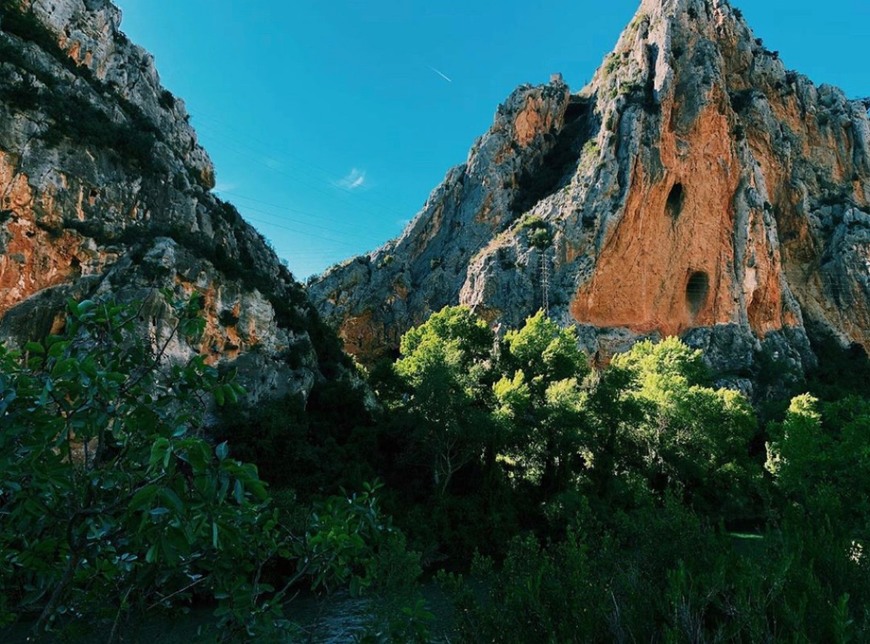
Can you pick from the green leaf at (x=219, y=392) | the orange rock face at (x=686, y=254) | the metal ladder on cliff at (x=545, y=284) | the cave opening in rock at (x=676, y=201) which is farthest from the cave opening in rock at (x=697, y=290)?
the green leaf at (x=219, y=392)

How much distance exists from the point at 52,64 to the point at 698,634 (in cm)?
3404

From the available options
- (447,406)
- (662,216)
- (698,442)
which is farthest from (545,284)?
(447,406)

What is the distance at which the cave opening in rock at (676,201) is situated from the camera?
1917 inches

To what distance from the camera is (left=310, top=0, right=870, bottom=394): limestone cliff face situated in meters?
45.9

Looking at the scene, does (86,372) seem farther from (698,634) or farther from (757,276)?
(757,276)

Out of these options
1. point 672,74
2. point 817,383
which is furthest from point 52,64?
point 817,383

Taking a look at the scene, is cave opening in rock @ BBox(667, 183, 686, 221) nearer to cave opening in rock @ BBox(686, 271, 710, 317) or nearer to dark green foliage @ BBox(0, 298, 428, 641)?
cave opening in rock @ BBox(686, 271, 710, 317)

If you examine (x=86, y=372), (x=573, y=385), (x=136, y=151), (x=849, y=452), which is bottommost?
(x=86, y=372)

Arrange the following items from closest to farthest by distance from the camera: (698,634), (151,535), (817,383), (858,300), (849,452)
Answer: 1. (151,535)
2. (698,634)
3. (849,452)
4. (817,383)
5. (858,300)

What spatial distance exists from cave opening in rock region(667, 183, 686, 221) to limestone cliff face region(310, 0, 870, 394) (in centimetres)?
18

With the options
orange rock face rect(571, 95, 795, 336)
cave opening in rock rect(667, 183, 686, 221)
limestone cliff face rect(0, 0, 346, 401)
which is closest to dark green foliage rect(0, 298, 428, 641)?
limestone cliff face rect(0, 0, 346, 401)

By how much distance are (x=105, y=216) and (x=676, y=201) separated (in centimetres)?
4765

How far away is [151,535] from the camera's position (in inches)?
83.0

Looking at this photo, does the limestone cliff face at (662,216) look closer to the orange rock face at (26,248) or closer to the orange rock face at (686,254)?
the orange rock face at (686,254)
